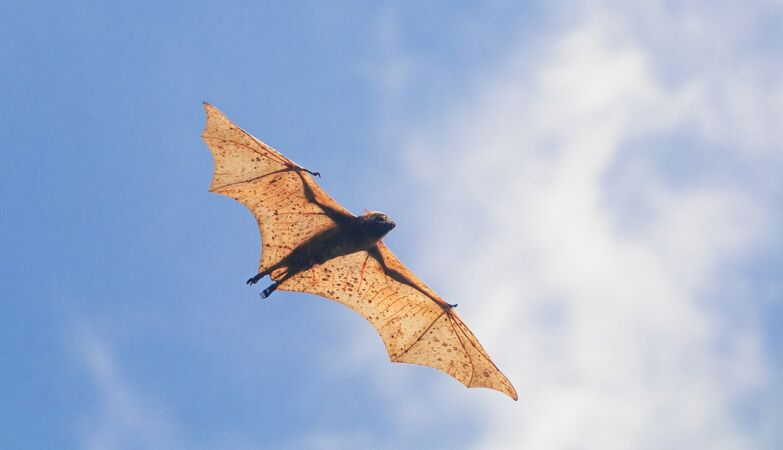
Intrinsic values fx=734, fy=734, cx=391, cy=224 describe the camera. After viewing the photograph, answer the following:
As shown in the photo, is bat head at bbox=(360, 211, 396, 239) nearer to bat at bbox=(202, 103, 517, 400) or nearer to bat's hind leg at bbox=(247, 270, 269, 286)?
bat at bbox=(202, 103, 517, 400)

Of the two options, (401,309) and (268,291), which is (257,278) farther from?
(401,309)

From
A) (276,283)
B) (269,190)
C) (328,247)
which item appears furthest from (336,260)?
(269,190)

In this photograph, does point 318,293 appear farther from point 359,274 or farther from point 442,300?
point 442,300

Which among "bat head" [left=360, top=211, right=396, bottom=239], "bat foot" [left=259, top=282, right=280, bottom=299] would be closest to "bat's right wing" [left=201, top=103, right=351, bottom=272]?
"bat foot" [left=259, top=282, right=280, bottom=299]

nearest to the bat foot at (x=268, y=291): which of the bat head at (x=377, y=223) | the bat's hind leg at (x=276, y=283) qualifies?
the bat's hind leg at (x=276, y=283)

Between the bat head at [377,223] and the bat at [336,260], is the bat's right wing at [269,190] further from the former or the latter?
the bat head at [377,223]

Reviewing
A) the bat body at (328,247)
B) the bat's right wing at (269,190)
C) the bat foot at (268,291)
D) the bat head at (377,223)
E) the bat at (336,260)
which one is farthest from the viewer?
the bat body at (328,247)

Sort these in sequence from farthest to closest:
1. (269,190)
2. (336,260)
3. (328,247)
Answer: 1. (336,260)
2. (328,247)
3. (269,190)

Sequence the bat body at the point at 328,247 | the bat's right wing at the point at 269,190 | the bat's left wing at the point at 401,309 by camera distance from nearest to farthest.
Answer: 1. the bat's right wing at the point at 269,190
2. the bat body at the point at 328,247
3. the bat's left wing at the point at 401,309
